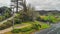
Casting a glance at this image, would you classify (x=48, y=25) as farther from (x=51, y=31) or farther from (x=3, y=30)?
(x=3, y=30)

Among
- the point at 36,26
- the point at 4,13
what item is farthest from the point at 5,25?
the point at 36,26

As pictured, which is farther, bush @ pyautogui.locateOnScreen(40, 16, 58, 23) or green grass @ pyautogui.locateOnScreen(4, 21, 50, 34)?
bush @ pyautogui.locateOnScreen(40, 16, 58, 23)

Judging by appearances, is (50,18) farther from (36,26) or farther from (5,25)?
(5,25)

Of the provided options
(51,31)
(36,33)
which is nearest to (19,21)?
(36,33)

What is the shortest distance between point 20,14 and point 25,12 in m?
0.11

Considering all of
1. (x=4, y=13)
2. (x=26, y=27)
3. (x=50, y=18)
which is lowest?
(x=26, y=27)

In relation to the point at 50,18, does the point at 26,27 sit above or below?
below

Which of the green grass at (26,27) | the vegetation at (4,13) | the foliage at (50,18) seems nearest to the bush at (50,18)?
the foliage at (50,18)

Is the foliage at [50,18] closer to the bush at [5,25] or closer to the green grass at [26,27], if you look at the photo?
the green grass at [26,27]

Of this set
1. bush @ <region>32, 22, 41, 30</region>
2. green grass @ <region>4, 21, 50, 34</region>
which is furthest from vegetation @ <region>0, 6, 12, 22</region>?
bush @ <region>32, 22, 41, 30</region>

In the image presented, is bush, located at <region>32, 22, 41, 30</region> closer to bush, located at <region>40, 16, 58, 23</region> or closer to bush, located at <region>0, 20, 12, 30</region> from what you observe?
bush, located at <region>40, 16, 58, 23</region>

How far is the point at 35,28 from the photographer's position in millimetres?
3750

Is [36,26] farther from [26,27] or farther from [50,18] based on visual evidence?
[50,18]

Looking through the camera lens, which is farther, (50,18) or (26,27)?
(50,18)
